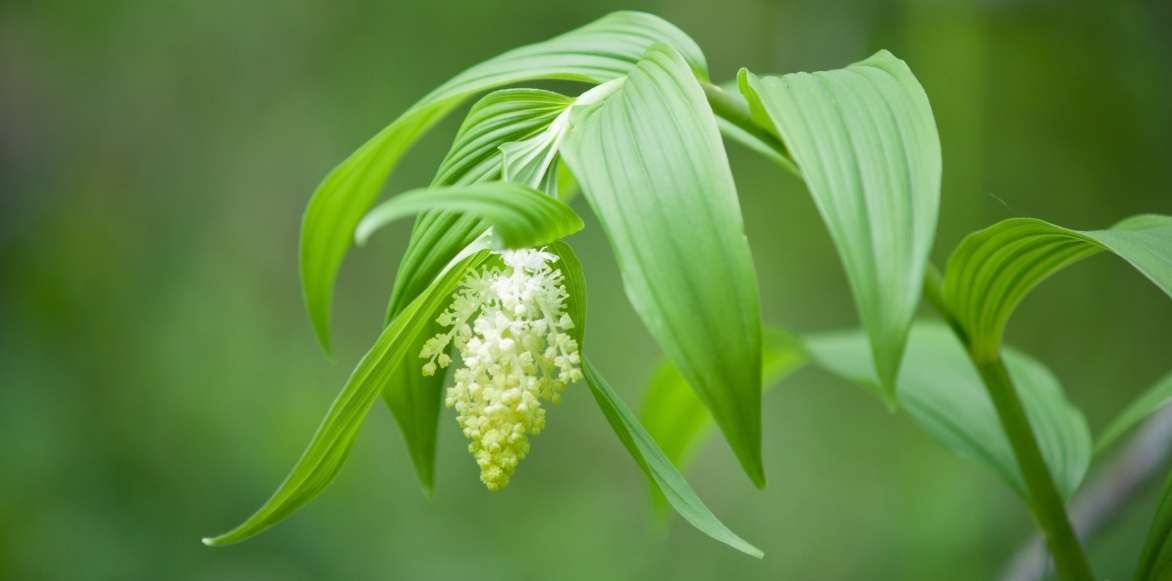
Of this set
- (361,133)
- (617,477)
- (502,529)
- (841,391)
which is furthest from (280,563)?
(841,391)

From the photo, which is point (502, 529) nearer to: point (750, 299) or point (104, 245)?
point (104, 245)

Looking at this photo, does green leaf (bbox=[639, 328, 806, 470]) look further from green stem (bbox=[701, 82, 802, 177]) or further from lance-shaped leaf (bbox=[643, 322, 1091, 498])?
green stem (bbox=[701, 82, 802, 177])

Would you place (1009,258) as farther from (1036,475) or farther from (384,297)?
(384,297)

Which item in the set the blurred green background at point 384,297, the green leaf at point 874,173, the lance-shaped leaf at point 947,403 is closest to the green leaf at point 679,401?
the lance-shaped leaf at point 947,403

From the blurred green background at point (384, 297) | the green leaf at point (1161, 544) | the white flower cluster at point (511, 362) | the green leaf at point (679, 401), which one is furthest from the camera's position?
the blurred green background at point (384, 297)

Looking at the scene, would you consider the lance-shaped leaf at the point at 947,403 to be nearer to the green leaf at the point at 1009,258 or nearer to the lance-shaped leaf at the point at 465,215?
the green leaf at the point at 1009,258
